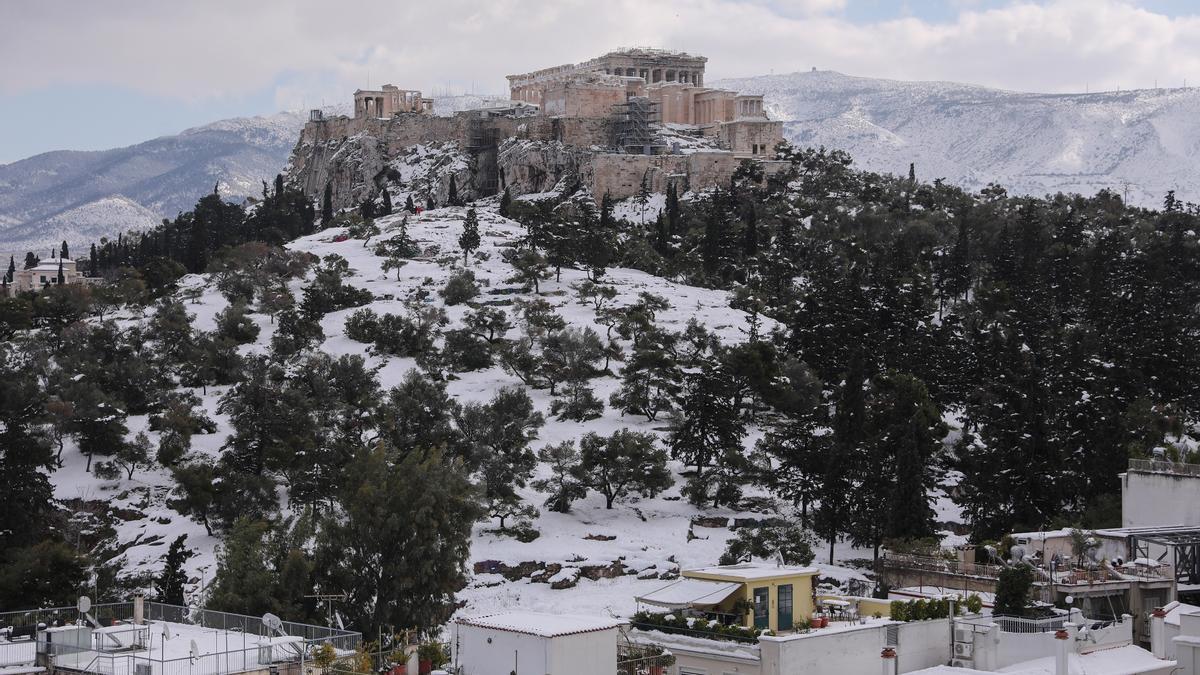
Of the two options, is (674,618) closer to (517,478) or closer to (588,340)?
(517,478)

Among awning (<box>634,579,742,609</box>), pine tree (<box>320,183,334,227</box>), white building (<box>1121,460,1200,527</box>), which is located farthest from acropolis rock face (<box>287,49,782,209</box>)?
awning (<box>634,579,742,609</box>)

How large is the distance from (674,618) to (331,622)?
9951mm

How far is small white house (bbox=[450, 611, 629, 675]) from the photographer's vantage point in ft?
76.9

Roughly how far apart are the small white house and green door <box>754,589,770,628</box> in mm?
4987

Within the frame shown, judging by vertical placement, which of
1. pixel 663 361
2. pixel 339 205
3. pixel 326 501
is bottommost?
pixel 326 501

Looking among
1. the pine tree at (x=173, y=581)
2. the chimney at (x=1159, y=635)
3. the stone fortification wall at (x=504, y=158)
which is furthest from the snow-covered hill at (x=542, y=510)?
the stone fortification wall at (x=504, y=158)

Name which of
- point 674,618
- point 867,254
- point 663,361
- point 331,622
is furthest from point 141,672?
point 867,254

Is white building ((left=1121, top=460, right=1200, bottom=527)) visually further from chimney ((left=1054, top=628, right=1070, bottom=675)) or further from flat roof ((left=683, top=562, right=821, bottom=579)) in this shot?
chimney ((left=1054, top=628, right=1070, bottom=675))

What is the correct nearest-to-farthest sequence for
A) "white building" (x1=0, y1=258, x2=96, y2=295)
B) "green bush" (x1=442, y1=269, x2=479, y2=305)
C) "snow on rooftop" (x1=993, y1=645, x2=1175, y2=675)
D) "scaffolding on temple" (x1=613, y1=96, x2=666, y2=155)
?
1. "snow on rooftop" (x1=993, y1=645, x2=1175, y2=675)
2. "green bush" (x1=442, y1=269, x2=479, y2=305)
3. "white building" (x1=0, y1=258, x2=96, y2=295)
4. "scaffolding on temple" (x1=613, y1=96, x2=666, y2=155)

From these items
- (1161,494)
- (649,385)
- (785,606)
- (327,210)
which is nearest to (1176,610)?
(785,606)

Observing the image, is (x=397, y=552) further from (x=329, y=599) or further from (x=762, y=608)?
(x=762, y=608)

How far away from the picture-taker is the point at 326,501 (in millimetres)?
60062

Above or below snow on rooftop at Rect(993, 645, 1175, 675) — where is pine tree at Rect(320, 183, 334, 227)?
above

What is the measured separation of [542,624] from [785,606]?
668 cm
